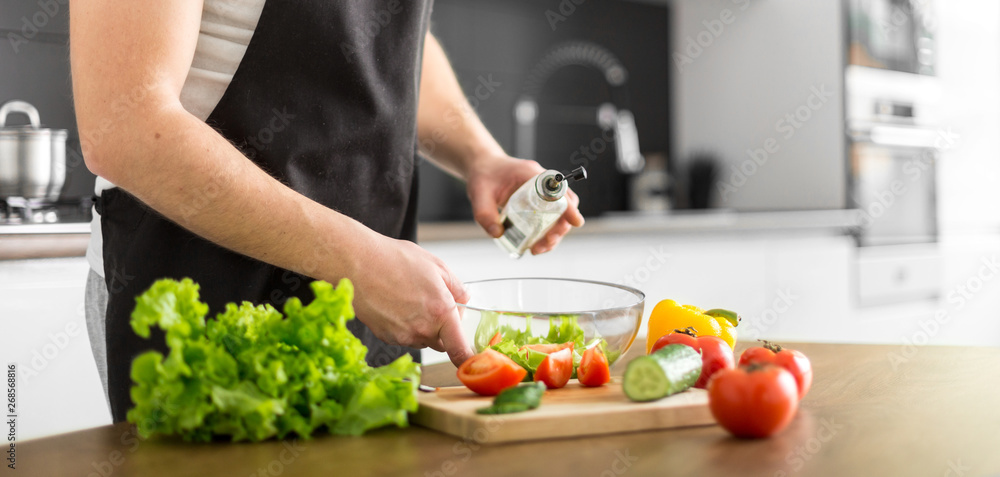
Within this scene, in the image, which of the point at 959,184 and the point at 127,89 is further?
the point at 959,184

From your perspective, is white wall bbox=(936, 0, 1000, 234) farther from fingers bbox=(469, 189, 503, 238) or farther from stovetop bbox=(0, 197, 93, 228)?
stovetop bbox=(0, 197, 93, 228)

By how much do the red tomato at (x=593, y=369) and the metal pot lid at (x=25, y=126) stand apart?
1412mm

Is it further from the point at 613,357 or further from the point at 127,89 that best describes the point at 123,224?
the point at 613,357

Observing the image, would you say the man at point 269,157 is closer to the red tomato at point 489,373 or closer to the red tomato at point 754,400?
the red tomato at point 489,373

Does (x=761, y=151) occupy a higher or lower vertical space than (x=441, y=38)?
lower

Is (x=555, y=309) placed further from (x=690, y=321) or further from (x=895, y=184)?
(x=895, y=184)

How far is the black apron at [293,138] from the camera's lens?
101 cm

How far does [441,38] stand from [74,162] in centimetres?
130

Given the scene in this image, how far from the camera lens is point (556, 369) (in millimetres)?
881

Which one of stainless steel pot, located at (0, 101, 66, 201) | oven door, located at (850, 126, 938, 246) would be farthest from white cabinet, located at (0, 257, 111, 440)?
oven door, located at (850, 126, 938, 246)

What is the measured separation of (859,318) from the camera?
9.93 ft

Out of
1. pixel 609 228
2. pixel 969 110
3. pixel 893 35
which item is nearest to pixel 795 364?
pixel 609 228

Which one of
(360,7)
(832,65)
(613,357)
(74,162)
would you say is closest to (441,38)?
(74,162)

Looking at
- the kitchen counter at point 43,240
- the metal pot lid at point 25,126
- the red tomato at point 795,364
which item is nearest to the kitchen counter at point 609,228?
the kitchen counter at point 43,240
